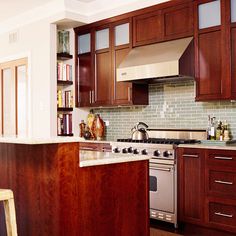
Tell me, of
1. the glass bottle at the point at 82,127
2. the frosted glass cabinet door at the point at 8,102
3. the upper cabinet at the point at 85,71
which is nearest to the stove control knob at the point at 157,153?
the upper cabinet at the point at 85,71

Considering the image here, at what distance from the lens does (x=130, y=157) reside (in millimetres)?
2752

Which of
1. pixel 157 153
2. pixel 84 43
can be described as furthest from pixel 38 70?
pixel 157 153

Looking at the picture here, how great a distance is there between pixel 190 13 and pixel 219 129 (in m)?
1.44

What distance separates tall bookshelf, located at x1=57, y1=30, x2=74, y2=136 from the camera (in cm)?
602

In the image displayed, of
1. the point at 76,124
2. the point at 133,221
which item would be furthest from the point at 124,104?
the point at 133,221

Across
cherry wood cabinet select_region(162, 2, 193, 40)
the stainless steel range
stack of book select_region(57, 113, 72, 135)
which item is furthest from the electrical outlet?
the stainless steel range

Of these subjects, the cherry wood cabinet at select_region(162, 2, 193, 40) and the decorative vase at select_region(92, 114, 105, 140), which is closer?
the cherry wood cabinet at select_region(162, 2, 193, 40)

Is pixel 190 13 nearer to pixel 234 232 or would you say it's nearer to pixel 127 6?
pixel 127 6

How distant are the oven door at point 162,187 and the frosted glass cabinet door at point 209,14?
1696 mm

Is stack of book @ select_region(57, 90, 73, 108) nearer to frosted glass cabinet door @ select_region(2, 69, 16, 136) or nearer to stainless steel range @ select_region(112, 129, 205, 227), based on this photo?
frosted glass cabinet door @ select_region(2, 69, 16, 136)

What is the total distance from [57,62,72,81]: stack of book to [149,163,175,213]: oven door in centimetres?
242

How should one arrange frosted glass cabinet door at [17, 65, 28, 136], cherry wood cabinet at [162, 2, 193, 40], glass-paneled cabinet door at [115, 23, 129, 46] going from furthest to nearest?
frosted glass cabinet door at [17, 65, 28, 136] < glass-paneled cabinet door at [115, 23, 129, 46] < cherry wood cabinet at [162, 2, 193, 40]

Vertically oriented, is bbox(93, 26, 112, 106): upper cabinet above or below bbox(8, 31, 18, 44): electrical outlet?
below

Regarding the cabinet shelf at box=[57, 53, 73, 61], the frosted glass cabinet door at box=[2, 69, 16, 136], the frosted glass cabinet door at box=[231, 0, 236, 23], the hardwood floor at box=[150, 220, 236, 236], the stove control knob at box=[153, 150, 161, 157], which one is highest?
the frosted glass cabinet door at box=[231, 0, 236, 23]
